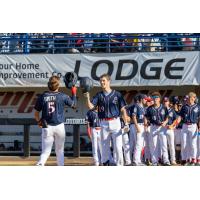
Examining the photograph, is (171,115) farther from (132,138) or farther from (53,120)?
(53,120)

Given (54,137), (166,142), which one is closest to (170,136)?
(166,142)

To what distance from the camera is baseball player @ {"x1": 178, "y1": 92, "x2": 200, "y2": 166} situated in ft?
49.4

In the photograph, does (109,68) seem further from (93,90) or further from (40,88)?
(40,88)

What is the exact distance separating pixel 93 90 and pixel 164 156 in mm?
4669

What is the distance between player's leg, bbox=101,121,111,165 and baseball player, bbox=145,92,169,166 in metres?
3.19

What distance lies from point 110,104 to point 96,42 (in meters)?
6.69

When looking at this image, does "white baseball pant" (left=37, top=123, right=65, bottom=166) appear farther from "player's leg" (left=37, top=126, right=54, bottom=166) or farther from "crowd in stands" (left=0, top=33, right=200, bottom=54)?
"crowd in stands" (left=0, top=33, right=200, bottom=54)

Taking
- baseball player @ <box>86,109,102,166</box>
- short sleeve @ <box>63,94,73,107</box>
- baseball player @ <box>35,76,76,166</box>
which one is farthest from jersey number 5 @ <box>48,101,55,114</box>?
baseball player @ <box>86,109,102,166</box>

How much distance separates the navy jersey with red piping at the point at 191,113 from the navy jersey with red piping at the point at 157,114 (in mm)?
440

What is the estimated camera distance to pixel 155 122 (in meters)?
15.4

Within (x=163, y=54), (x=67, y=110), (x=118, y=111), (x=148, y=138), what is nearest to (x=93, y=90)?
(x=67, y=110)

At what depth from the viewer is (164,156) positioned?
15383 millimetres

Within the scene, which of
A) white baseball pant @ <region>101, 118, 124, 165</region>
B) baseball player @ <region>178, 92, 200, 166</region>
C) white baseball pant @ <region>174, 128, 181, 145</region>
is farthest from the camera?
white baseball pant @ <region>174, 128, 181, 145</region>

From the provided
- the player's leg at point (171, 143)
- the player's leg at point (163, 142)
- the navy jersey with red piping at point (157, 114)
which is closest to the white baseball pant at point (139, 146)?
the navy jersey with red piping at point (157, 114)
